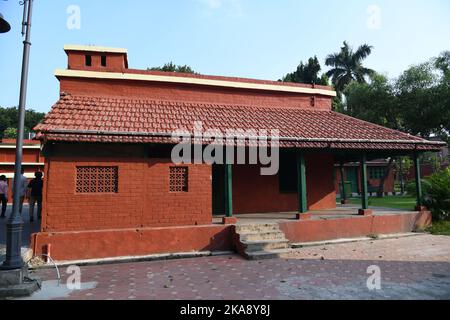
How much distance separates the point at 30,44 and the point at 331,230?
28.4 ft

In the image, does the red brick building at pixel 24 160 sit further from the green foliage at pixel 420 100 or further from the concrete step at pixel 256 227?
the green foliage at pixel 420 100

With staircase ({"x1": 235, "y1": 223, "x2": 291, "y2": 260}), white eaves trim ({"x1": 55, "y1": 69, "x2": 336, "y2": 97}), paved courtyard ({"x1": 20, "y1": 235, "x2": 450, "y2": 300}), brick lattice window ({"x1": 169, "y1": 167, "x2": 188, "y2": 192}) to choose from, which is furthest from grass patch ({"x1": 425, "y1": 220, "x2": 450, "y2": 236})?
brick lattice window ({"x1": 169, "y1": 167, "x2": 188, "y2": 192})

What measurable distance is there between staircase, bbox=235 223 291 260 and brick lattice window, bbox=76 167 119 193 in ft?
11.1

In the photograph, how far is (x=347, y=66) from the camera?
3662 cm

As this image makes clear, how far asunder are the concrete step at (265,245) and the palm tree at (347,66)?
3250 cm

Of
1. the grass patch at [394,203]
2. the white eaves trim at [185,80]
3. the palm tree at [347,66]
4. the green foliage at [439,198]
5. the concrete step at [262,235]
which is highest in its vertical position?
the palm tree at [347,66]

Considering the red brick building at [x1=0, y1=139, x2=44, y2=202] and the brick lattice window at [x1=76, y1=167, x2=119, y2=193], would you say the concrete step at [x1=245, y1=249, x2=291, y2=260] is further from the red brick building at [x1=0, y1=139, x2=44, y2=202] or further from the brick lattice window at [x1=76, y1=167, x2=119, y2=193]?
the red brick building at [x1=0, y1=139, x2=44, y2=202]

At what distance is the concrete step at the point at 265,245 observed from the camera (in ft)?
25.0

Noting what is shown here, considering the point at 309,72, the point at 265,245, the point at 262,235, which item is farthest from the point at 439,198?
the point at 309,72

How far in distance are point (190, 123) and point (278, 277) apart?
16.4ft

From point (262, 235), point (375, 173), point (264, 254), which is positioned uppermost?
point (375, 173)

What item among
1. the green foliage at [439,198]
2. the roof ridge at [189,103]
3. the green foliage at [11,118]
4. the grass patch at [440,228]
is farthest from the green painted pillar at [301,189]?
the green foliage at [11,118]

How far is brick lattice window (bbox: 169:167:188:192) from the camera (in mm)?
8159

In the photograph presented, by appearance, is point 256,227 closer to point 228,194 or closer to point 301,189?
point 228,194
